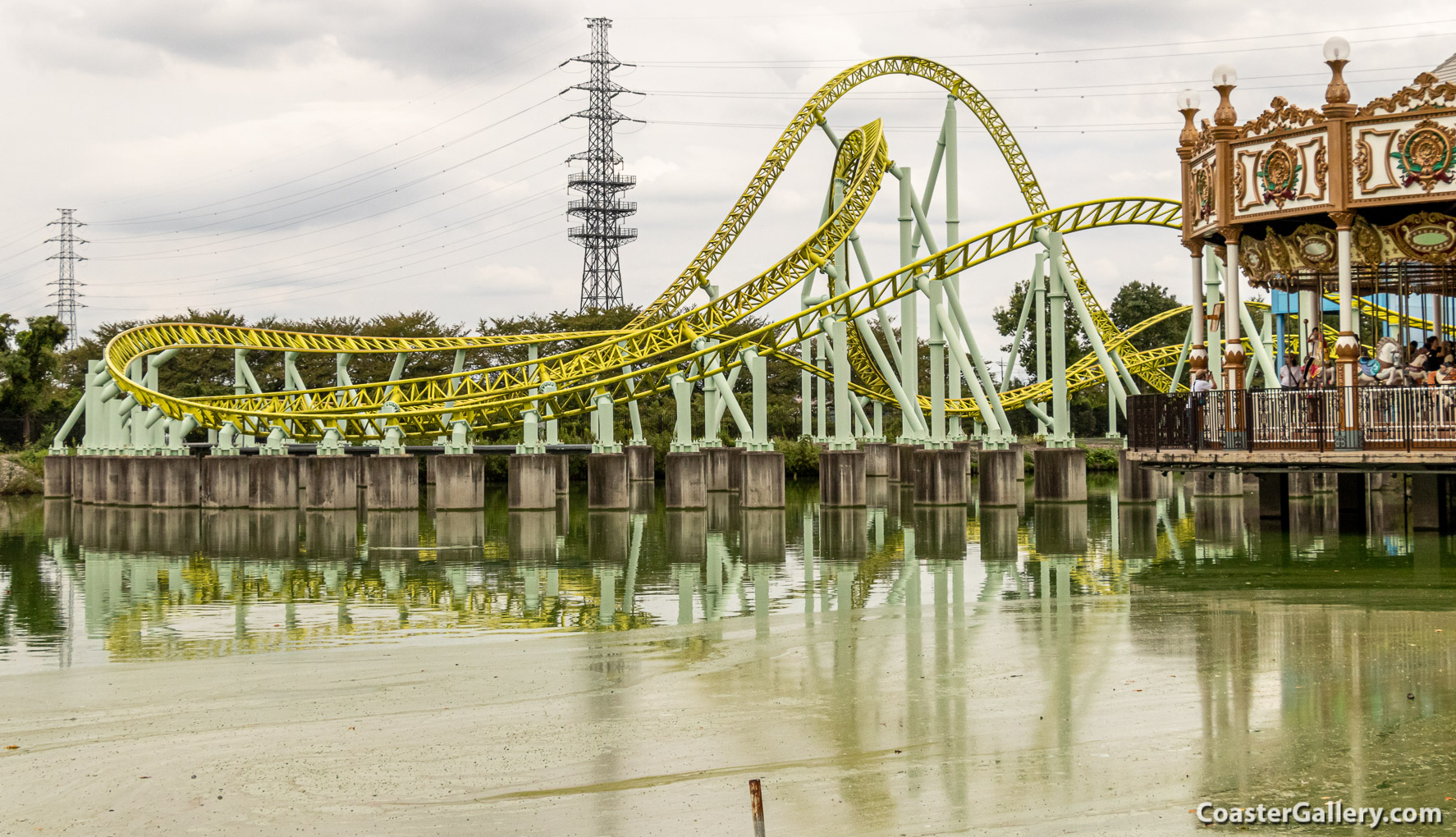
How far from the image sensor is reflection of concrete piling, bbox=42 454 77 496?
188 feet

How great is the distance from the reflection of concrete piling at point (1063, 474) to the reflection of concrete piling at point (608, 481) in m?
12.8

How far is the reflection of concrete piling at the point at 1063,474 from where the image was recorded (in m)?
40.2

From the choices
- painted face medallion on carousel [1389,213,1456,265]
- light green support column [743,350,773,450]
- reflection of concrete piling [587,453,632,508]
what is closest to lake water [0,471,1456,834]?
painted face medallion on carousel [1389,213,1456,265]

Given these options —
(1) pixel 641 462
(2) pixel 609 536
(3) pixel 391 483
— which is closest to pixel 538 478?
(3) pixel 391 483

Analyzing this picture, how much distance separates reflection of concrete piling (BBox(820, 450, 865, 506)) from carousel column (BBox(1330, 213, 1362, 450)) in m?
20.7

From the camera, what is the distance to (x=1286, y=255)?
22.9 metres

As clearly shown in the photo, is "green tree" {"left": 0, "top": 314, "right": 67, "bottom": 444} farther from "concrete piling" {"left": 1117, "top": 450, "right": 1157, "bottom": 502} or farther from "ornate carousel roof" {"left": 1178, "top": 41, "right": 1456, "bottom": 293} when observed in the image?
"ornate carousel roof" {"left": 1178, "top": 41, "right": 1456, "bottom": 293}

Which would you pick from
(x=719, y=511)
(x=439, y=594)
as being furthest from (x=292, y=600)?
(x=719, y=511)

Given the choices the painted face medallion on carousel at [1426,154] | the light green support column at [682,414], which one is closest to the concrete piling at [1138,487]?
the light green support column at [682,414]

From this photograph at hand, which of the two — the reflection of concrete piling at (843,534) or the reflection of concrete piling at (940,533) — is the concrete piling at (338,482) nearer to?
the reflection of concrete piling at (843,534)

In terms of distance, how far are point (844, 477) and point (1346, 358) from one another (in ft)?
69.6

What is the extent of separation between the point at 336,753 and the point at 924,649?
597 cm

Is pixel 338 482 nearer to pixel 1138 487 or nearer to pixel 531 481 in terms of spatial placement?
pixel 531 481

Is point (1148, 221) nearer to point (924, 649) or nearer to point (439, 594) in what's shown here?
point (439, 594)
